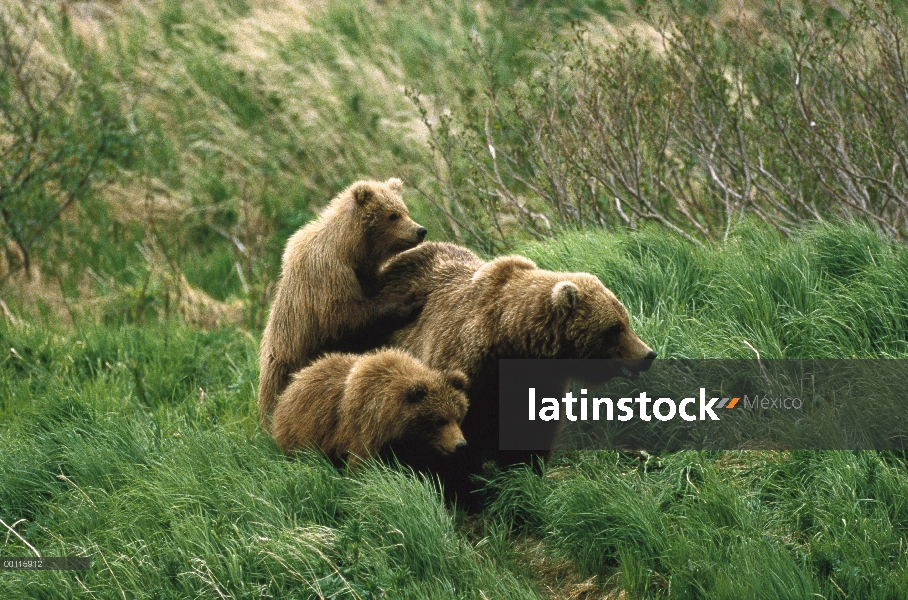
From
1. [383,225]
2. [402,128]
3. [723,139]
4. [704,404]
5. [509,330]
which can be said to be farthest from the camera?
[402,128]

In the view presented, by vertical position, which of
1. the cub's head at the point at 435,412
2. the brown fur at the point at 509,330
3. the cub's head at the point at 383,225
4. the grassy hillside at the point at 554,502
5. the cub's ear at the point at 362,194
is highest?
the cub's ear at the point at 362,194

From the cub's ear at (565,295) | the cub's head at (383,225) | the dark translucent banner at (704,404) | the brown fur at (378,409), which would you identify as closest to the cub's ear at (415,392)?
the brown fur at (378,409)

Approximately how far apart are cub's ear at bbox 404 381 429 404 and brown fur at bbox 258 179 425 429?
28.9 inches

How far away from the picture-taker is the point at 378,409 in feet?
14.3

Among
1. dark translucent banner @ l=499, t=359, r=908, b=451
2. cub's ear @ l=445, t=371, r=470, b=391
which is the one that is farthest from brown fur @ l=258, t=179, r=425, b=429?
dark translucent banner @ l=499, t=359, r=908, b=451

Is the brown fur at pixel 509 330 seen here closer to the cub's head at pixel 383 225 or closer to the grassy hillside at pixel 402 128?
the cub's head at pixel 383 225

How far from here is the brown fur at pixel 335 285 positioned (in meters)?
5.00

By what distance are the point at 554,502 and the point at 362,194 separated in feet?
6.12

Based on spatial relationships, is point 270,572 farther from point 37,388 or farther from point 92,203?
point 92,203

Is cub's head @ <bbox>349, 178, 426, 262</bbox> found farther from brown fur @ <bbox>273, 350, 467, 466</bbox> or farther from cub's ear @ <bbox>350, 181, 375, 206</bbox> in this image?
brown fur @ <bbox>273, 350, 467, 466</bbox>

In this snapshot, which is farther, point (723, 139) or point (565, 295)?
point (723, 139)

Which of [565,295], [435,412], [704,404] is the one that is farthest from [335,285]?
[704,404]

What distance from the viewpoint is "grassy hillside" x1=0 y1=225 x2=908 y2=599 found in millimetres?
3932

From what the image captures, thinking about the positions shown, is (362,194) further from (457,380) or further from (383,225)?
(457,380)
